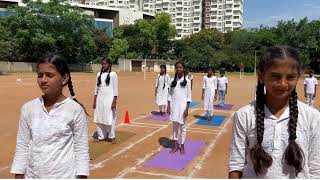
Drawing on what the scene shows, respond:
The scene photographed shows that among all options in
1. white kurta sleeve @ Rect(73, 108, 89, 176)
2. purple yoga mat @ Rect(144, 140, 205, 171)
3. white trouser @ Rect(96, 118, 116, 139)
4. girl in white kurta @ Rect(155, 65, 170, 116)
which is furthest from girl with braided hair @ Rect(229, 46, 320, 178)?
girl in white kurta @ Rect(155, 65, 170, 116)

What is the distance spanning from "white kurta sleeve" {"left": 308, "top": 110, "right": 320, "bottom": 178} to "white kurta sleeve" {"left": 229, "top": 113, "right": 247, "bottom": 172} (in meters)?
0.38

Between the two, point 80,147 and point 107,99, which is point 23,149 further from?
point 107,99

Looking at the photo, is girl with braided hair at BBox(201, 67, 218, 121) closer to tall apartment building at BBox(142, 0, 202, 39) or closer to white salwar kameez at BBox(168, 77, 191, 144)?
white salwar kameez at BBox(168, 77, 191, 144)

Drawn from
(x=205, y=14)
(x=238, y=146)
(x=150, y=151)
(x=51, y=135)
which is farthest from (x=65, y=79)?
(x=205, y=14)

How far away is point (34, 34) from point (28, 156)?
147 ft

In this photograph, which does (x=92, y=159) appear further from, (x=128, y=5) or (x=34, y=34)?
(x=128, y=5)

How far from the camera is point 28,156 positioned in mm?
3080

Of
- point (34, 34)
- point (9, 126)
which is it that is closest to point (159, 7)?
point (34, 34)

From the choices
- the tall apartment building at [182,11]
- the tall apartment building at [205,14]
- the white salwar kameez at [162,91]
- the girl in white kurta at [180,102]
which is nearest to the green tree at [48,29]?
the white salwar kameez at [162,91]

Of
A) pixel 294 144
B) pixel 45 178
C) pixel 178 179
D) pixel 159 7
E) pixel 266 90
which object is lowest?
pixel 178 179

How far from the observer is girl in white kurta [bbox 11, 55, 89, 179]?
3.02 meters

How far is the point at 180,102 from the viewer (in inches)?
333

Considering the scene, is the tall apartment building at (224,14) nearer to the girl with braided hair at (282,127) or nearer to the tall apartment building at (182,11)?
the tall apartment building at (182,11)

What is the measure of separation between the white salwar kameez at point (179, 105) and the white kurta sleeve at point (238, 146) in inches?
231
